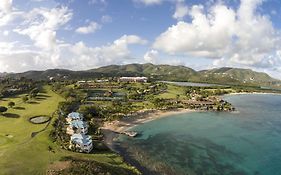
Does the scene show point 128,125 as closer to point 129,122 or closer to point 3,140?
point 129,122

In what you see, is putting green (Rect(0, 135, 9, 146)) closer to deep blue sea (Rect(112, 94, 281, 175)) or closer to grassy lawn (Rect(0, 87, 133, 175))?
grassy lawn (Rect(0, 87, 133, 175))

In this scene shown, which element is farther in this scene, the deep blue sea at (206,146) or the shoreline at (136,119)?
the shoreline at (136,119)

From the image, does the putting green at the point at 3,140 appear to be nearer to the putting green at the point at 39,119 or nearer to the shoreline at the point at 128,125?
the putting green at the point at 39,119

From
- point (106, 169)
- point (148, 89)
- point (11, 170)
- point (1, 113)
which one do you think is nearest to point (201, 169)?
point (106, 169)

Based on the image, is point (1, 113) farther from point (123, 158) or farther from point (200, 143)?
point (200, 143)

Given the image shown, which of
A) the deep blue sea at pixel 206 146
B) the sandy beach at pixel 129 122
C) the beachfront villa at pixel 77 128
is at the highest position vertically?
the beachfront villa at pixel 77 128

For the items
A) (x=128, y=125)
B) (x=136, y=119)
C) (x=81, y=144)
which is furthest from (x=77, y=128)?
(x=136, y=119)

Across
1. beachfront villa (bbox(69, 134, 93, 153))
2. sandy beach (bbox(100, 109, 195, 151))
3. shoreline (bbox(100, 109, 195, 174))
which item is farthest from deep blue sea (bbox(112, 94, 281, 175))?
beachfront villa (bbox(69, 134, 93, 153))

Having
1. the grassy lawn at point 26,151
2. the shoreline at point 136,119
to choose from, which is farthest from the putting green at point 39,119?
the shoreline at point 136,119
